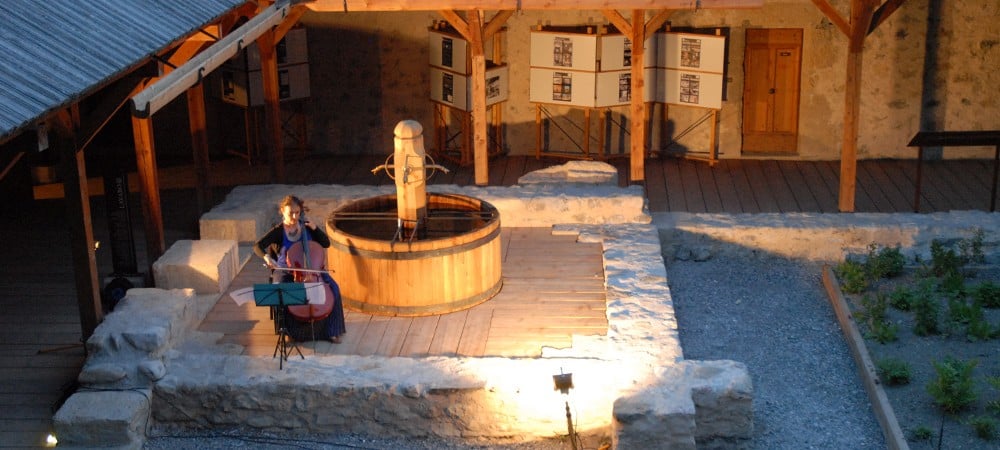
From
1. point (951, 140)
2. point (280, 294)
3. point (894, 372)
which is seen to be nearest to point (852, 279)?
point (894, 372)

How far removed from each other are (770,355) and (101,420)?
540 cm

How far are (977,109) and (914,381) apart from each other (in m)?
6.85

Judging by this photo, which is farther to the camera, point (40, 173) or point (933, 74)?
point (933, 74)

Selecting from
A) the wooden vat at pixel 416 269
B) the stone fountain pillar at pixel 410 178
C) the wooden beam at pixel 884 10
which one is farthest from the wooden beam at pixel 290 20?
the wooden beam at pixel 884 10

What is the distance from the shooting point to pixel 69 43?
8.20 m

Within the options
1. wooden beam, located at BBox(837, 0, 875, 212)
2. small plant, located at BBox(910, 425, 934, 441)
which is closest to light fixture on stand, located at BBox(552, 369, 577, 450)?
small plant, located at BBox(910, 425, 934, 441)

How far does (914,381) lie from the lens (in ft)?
31.8

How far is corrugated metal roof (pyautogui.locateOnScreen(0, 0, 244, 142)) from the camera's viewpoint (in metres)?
7.14

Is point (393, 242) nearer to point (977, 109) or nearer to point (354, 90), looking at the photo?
point (354, 90)

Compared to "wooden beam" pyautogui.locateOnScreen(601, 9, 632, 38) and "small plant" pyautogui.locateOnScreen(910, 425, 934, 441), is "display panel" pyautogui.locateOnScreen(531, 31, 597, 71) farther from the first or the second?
"small plant" pyautogui.locateOnScreen(910, 425, 934, 441)

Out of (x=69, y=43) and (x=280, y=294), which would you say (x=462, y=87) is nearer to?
(x=280, y=294)

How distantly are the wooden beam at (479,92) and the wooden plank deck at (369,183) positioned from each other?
49.3 inches

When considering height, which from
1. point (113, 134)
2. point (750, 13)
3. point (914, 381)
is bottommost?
point (914, 381)

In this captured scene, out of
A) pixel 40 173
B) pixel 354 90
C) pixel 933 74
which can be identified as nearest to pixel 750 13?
pixel 933 74
